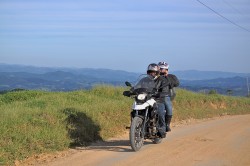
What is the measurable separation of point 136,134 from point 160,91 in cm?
143

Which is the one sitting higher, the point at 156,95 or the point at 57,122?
the point at 156,95

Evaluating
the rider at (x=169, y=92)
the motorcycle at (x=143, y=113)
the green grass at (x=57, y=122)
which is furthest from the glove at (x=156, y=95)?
the green grass at (x=57, y=122)

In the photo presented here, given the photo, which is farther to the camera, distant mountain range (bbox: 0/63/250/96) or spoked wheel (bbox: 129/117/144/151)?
distant mountain range (bbox: 0/63/250/96)

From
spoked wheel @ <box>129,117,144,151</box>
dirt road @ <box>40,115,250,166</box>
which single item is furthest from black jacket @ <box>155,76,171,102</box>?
dirt road @ <box>40,115,250,166</box>

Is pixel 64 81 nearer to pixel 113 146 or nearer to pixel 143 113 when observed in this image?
pixel 113 146

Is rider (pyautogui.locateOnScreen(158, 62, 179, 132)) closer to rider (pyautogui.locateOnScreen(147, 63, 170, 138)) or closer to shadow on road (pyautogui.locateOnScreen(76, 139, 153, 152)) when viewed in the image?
rider (pyautogui.locateOnScreen(147, 63, 170, 138))

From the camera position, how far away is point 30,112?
1072 centimetres

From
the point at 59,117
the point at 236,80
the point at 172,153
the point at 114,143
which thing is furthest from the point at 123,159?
the point at 236,80

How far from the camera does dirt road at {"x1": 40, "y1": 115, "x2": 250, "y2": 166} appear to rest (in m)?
8.08

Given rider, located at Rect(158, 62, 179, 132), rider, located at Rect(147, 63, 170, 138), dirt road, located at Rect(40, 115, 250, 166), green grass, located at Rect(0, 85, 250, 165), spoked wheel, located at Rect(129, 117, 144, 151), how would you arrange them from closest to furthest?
1. dirt road, located at Rect(40, 115, 250, 166)
2. green grass, located at Rect(0, 85, 250, 165)
3. spoked wheel, located at Rect(129, 117, 144, 151)
4. rider, located at Rect(147, 63, 170, 138)
5. rider, located at Rect(158, 62, 179, 132)

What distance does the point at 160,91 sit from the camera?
1030cm

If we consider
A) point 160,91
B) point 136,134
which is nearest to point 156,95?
point 160,91

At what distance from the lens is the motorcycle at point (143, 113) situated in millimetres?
9286

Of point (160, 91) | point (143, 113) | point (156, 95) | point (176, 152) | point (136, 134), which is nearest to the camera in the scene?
point (176, 152)
